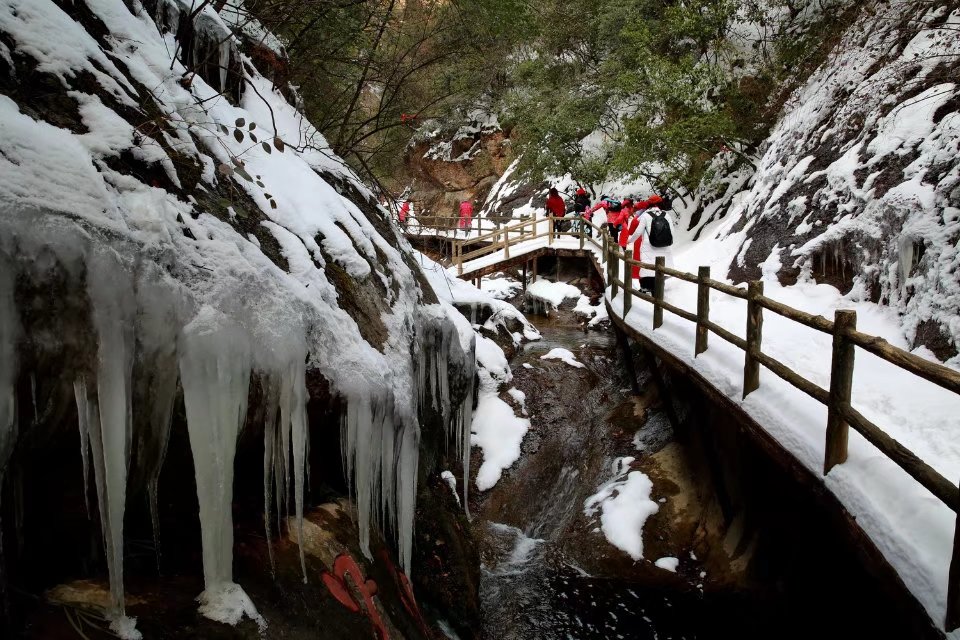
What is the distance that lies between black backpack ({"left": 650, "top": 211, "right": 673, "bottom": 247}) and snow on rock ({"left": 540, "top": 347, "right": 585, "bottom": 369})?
7.42 feet

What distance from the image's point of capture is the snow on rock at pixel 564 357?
9.09 metres

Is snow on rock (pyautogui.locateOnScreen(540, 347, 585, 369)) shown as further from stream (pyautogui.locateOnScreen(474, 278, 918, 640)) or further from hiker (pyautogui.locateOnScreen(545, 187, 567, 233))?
hiker (pyautogui.locateOnScreen(545, 187, 567, 233))

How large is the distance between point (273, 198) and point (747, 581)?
498cm

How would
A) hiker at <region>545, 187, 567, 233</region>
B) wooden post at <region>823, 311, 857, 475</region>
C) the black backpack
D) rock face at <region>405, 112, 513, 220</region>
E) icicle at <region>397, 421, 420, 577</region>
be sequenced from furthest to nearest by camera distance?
rock face at <region>405, 112, 513, 220</region>, hiker at <region>545, 187, 567, 233</region>, the black backpack, icicle at <region>397, 421, 420, 577</region>, wooden post at <region>823, 311, 857, 475</region>

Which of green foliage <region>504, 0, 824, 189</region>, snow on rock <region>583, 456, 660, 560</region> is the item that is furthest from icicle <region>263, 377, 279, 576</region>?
green foliage <region>504, 0, 824, 189</region>

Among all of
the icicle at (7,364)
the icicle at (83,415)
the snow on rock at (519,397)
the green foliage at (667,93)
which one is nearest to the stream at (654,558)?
the snow on rock at (519,397)

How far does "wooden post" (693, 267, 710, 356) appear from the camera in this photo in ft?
17.5

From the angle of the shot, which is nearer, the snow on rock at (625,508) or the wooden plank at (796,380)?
the wooden plank at (796,380)

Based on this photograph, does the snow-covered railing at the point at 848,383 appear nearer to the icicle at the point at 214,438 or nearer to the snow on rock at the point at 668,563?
the snow on rock at the point at 668,563

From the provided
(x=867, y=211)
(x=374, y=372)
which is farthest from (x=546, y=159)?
(x=374, y=372)

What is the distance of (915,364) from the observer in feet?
8.54

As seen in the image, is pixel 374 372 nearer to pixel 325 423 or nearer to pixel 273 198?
pixel 325 423

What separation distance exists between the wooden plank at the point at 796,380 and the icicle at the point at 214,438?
314 centimetres

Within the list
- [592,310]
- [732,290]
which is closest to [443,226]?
[592,310]
